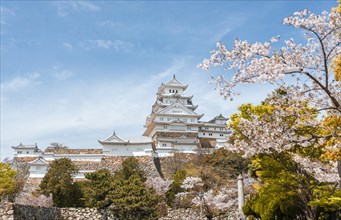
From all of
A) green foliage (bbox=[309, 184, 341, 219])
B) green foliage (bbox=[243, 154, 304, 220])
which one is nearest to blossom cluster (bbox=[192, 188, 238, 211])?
green foliage (bbox=[243, 154, 304, 220])

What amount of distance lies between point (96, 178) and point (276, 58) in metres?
15.7

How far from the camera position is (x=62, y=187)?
23.4 meters

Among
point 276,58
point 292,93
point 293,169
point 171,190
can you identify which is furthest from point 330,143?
point 171,190

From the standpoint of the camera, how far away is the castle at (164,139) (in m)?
34.9

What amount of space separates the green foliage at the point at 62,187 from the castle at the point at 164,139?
Result: 837 centimetres

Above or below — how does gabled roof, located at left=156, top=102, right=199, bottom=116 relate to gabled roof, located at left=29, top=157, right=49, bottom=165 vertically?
above

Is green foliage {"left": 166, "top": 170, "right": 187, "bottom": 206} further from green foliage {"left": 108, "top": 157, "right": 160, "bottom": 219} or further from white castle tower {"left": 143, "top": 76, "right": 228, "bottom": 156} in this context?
white castle tower {"left": 143, "top": 76, "right": 228, "bottom": 156}

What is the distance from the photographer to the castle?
34.9m

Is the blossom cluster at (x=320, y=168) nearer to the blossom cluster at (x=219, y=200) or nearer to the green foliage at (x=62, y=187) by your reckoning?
the blossom cluster at (x=219, y=200)

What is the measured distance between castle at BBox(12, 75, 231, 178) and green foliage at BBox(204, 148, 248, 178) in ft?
18.1

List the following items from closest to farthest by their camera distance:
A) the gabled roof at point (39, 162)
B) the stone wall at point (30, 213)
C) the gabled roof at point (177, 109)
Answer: the stone wall at point (30, 213) < the gabled roof at point (39, 162) < the gabled roof at point (177, 109)

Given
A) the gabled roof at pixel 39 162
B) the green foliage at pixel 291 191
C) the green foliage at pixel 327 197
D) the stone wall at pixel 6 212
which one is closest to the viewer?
the stone wall at pixel 6 212

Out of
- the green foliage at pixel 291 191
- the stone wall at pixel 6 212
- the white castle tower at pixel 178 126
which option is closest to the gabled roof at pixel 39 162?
the white castle tower at pixel 178 126

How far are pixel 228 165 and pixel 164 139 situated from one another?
13101 millimetres
